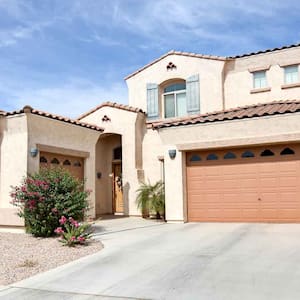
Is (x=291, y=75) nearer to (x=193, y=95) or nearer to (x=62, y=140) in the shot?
(x=193, y=95)

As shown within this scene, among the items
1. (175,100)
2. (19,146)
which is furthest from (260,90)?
(19,146)

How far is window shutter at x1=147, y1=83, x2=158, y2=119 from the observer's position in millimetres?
19641

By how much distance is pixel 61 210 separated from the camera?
1147 cm

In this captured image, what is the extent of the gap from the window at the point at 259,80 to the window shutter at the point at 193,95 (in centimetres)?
262

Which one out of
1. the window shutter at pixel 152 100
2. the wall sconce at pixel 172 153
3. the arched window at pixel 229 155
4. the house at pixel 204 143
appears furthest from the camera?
the window shutter at pixel 152 100

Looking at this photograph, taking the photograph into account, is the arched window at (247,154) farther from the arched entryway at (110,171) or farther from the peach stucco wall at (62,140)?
the arched entryway at (110,171)

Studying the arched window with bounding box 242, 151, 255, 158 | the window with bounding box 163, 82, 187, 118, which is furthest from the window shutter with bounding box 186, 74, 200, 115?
the arched window with bounding box 242, 151, 255, 158

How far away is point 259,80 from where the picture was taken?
18.1 m

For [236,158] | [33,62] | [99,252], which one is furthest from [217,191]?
[33,62]

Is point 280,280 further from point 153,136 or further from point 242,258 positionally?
point 153,136

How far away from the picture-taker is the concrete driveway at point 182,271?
5.93 m

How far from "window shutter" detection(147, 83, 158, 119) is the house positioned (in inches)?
8.7

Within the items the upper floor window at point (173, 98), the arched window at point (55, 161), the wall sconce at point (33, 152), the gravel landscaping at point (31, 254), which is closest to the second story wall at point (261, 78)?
the upper floor window at point (173, 98)

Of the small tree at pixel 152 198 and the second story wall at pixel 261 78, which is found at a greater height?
the second story wall at pixel 261 78
